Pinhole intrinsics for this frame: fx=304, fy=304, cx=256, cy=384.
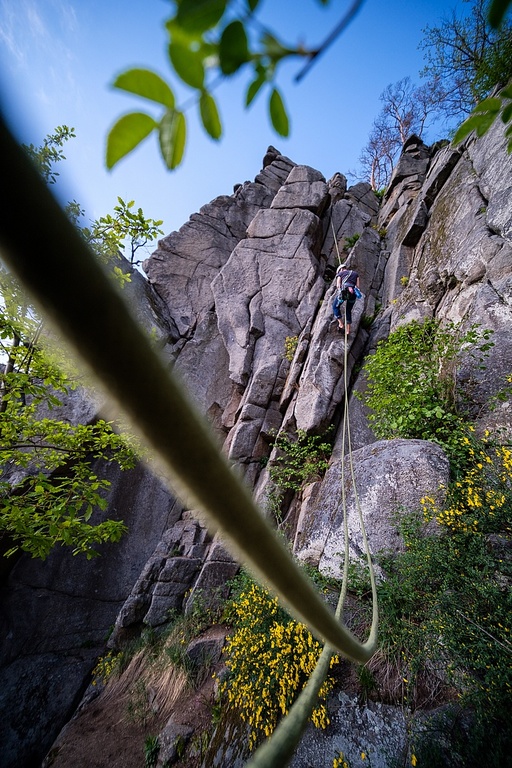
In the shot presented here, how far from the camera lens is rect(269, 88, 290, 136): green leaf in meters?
0.67

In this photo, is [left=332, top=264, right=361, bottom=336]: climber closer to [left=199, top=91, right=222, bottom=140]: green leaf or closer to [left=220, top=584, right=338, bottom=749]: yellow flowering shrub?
[left=220, top=584, right=338, bottom=749]: yellow flowering shrub

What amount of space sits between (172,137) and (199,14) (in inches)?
7.8

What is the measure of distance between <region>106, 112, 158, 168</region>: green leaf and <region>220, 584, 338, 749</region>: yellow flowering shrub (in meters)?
4.06

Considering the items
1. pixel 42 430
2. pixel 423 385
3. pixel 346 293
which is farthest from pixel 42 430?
pixel 346 293

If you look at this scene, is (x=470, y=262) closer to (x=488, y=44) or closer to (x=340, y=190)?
(x=488, y=44)

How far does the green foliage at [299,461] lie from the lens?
6805 millimetres

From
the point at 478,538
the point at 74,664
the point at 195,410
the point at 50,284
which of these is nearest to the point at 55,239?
the point at 50,284

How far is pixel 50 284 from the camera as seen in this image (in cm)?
24

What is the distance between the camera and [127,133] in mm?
523

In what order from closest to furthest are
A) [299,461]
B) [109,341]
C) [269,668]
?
[109,341]
[269,668]
[299,461]

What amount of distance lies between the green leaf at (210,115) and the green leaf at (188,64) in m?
0.03

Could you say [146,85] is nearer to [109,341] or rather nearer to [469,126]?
[109,341]

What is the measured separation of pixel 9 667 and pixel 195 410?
10.4 meters

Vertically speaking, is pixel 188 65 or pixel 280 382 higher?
pixel 280 382
